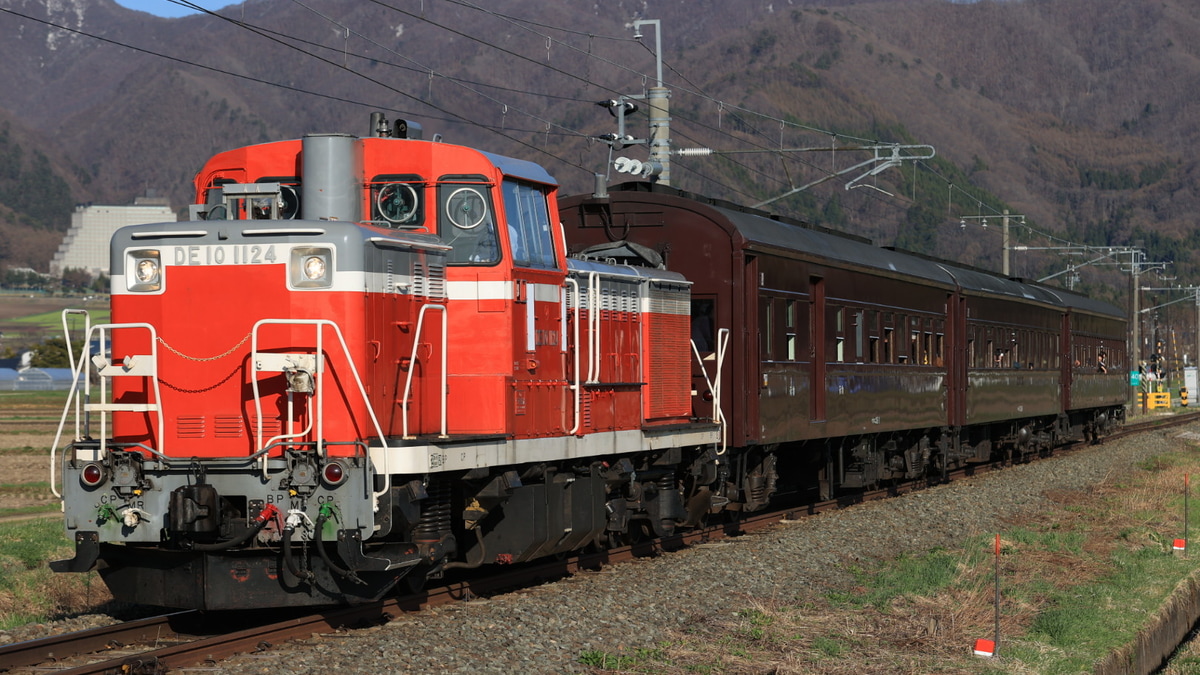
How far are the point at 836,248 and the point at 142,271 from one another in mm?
11944

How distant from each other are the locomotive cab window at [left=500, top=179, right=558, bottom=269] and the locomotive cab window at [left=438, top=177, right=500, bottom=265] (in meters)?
0.21

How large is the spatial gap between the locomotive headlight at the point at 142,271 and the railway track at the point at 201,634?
2477 mm

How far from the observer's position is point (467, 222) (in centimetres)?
1120

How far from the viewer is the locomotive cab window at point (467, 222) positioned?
1115cm

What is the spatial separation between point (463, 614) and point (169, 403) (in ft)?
9.31

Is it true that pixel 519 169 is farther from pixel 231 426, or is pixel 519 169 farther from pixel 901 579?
pixel 901 579

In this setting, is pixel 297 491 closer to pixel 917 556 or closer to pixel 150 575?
pixel 150 575

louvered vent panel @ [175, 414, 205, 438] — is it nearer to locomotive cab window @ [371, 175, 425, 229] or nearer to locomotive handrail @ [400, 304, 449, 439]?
locomotive handrail @ [400, 304, 449, 439]

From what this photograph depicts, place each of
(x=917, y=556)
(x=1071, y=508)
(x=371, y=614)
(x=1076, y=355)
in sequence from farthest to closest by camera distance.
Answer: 1. (x=1076, y=355)
2. (x=1071, y=508)
3. (x=917, y=556)
4. (x=371, y=614)

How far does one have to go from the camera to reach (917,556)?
49.6 feet

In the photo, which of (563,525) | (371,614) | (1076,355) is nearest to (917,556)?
(563,525)

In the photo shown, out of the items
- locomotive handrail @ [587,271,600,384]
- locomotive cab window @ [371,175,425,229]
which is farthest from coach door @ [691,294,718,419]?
locomotive cab window @ [371,175,425,229]

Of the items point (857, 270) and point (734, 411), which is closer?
point (734, 411)

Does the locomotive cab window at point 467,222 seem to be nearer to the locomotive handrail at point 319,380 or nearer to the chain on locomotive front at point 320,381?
the chain on locomotive front at point 320,381
